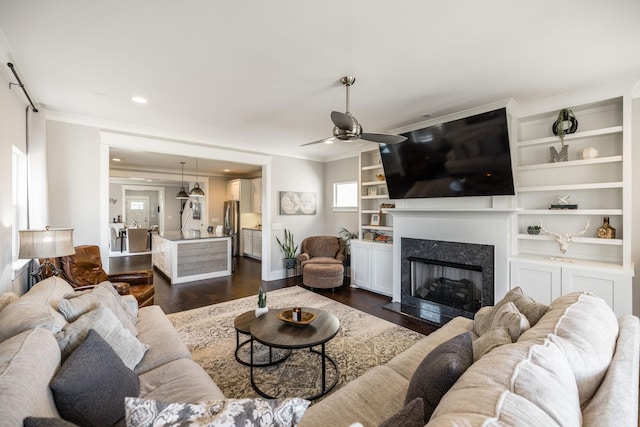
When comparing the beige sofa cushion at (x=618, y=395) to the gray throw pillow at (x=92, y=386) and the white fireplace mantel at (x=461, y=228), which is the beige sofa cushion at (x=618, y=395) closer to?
the gray throw pillow at (x=92, y=386)

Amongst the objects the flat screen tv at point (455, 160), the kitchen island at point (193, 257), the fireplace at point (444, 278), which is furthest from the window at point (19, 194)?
the fireplace at point (444, 278)

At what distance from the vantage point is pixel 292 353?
2.80 meters

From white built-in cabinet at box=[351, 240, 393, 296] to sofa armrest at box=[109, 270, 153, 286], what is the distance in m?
3.24

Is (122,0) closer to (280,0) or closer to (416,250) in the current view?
(280,0)

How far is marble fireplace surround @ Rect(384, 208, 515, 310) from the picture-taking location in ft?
10.8

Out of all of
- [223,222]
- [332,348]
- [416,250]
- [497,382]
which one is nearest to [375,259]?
[416,250]

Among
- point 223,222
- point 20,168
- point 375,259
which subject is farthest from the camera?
point 223,222

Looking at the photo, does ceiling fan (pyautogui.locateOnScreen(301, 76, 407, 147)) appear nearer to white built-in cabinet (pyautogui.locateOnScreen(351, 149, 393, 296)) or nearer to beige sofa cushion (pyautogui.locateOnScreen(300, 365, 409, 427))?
beige sofa cushion (pyautogui.locateOnScreen(300, 365, 409, 427))

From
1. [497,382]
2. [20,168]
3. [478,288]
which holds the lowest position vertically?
[478,288]

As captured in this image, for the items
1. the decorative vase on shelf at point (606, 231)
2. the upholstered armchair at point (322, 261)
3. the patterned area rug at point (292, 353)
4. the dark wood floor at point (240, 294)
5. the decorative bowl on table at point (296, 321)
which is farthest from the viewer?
the upholstered armchair at point (322, 261)

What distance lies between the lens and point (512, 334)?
4.78ft

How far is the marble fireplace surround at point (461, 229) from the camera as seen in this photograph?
328cm

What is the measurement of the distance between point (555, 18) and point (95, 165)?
5.04m

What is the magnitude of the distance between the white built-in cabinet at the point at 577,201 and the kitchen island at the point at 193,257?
507cm
